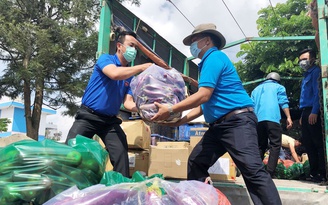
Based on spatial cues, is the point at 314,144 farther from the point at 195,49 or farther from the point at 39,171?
the point at 39,171

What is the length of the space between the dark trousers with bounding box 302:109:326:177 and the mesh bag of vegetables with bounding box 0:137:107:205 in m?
3.01

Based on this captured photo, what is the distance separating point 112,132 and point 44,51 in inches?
374

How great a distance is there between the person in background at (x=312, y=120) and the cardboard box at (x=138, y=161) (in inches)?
81.4

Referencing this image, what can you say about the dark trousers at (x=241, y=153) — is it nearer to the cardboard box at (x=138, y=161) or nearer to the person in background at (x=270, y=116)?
the cardboard box at (x=138, y=161)

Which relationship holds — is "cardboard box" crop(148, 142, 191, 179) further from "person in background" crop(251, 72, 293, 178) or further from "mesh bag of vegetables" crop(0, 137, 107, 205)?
"mesh bag of vegetables" crop(0, 137, 107, 205)

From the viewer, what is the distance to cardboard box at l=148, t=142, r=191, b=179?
3854 mm

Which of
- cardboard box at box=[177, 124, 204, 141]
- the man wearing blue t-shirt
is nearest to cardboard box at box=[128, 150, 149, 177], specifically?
the man wearing blue t-shirt

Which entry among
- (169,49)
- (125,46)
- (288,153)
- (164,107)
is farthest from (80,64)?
(164,107)

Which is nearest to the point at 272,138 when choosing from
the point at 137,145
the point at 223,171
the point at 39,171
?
the point at 223,171

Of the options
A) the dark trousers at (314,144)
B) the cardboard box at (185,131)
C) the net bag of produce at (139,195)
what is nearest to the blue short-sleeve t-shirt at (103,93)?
the net bag of produce at (139,195)

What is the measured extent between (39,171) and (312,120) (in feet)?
10.4

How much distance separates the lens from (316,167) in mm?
4027

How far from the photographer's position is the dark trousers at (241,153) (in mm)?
2301

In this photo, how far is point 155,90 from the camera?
2.73m
